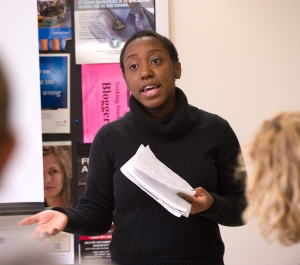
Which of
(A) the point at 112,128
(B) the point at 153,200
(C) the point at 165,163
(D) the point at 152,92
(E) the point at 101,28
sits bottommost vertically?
(B) the point at 153,200

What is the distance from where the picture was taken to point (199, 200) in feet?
4.47

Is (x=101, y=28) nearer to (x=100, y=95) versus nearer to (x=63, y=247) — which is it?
(x=100, y=95)

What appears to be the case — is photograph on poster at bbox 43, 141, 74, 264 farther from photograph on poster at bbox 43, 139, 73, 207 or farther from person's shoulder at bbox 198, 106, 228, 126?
person's shoulder at bbox 198, 106, 228, 126

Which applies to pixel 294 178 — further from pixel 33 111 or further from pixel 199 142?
pixel 33 111

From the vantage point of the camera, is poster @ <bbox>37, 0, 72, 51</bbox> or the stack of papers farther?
poster @ <bbox>37, 0, 72, 51</bbox>

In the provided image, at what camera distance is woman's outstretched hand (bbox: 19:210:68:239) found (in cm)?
136

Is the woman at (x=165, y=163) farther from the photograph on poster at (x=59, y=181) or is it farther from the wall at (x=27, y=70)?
the photograph on poster at (x=59, y=181)

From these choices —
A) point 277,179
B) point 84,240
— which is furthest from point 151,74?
point 84,240

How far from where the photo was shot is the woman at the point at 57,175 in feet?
8.78

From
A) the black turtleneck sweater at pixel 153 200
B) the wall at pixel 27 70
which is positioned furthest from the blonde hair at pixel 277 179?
the wall at pixel 27 70

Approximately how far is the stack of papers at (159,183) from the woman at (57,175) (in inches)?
52.3

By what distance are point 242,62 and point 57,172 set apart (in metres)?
1.26

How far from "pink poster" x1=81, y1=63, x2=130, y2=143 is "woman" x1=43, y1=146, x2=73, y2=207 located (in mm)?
170

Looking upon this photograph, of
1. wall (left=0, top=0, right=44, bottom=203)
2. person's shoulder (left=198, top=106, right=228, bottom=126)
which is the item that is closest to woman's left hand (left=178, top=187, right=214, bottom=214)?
person's shoulder (left=198, top=106, right=228, bottom=126)
